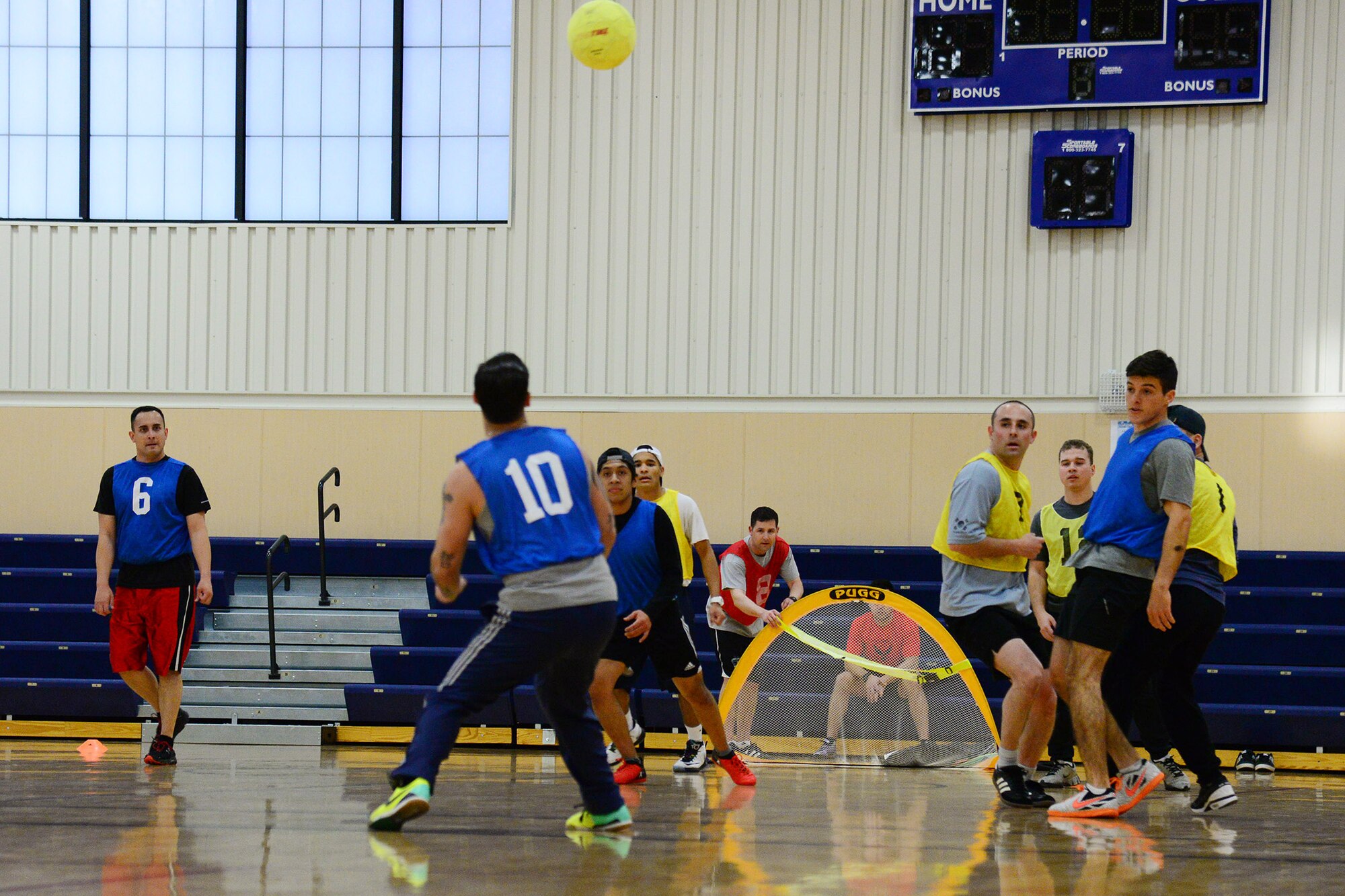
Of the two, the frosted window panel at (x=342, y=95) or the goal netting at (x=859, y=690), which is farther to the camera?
the frosted window panel at (x=342, y=95)

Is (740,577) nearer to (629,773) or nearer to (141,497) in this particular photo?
(629,773)

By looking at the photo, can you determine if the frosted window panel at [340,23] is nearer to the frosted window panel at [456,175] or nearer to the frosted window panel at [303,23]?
the frosted window panel at [303,23]

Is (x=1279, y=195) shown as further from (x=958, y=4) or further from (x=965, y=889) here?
(x=965, y=889)

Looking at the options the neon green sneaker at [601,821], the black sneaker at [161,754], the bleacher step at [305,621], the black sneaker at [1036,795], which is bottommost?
the black sneaker at [161,754]

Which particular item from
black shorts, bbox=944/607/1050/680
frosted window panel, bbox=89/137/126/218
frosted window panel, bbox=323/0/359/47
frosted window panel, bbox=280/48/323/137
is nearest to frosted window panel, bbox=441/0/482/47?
frosted window panel, bbox=323/0/359/47

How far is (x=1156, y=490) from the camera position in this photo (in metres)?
4.96

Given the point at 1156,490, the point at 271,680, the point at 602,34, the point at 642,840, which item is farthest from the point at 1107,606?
the point at 271,680

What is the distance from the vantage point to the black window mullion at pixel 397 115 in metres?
11.6

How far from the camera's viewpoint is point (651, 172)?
11.4 m

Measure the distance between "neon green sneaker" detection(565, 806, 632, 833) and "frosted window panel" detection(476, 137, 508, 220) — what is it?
792 cm

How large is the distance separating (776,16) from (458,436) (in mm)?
4406

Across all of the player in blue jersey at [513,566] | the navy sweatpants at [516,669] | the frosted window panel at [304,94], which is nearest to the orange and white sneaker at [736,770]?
the navy sweatpants at [516,669]

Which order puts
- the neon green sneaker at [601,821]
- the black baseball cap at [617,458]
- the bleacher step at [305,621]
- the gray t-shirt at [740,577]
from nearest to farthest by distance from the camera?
the neon green sneaker at [601,821] → the black baseball cap at [617,458] → the gray t-shirt at [740,577] → the bleacher step at [305,621]

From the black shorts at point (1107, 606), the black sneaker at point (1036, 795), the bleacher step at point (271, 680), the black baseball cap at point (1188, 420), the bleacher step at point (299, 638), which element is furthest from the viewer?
the bleacher step at point (299, 638)
